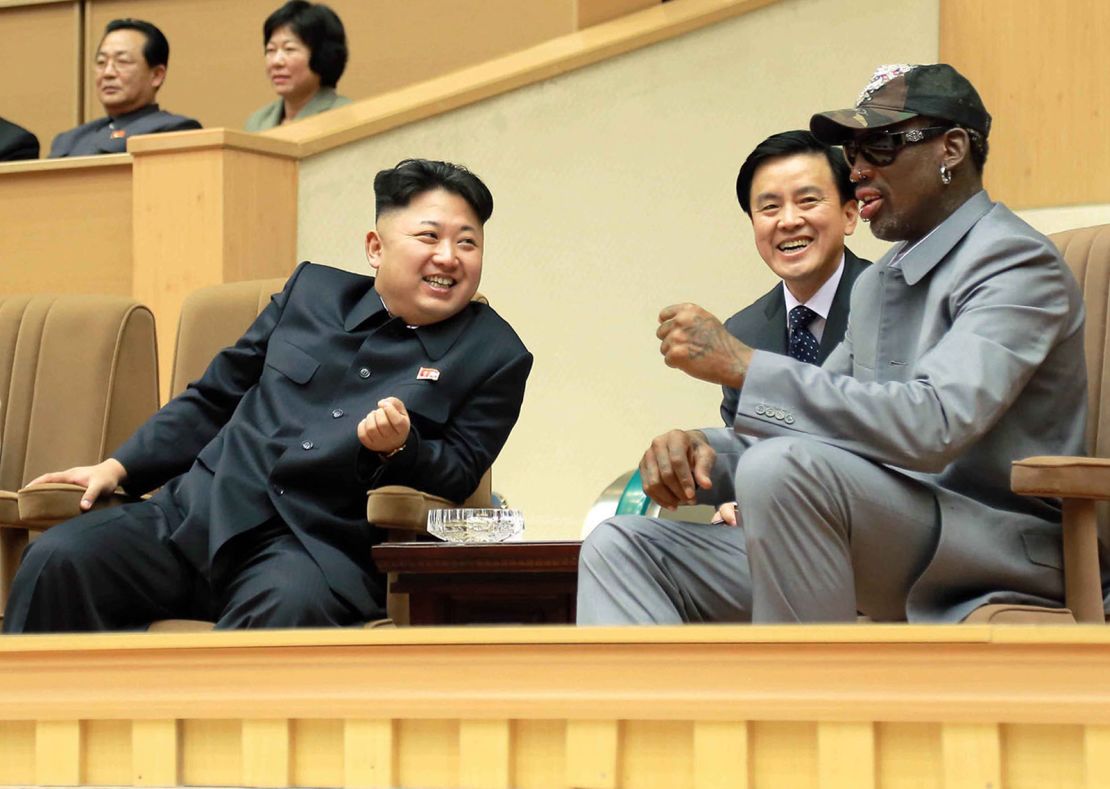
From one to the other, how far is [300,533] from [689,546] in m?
0.65

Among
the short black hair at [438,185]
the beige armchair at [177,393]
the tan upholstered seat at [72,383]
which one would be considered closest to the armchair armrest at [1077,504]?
the beige armchair at [177,393]

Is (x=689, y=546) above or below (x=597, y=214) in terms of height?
below

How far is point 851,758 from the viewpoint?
1.23m

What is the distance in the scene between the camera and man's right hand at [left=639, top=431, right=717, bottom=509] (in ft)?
6.16

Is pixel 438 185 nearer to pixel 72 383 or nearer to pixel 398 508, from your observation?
pixel 398 508

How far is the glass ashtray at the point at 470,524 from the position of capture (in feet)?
7.63

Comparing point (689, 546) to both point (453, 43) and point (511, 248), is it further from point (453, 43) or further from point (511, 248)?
point (453, 43)

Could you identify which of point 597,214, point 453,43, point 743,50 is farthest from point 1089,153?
point 453,43

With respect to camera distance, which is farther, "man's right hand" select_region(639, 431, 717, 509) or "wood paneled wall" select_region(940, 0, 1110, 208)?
"wood paneled wall" select_region(940, 0, 1110, 208)

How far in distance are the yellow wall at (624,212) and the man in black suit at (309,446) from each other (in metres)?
1.30

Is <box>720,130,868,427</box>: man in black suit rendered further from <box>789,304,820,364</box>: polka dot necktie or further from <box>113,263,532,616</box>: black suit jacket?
<box>113,263,532,616</box>: black suit jacket

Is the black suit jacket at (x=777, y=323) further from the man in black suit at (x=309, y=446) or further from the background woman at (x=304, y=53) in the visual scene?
the background woman at (x=304, y=53)

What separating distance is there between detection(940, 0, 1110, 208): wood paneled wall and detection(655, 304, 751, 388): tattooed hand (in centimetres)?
203

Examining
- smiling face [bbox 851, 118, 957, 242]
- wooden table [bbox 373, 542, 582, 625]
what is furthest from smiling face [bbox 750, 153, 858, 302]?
wooden table [bbox 373, 542, 582, 625]
